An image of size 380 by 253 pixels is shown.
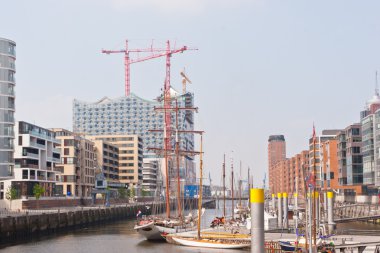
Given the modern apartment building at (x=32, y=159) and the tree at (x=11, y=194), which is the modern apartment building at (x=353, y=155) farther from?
the tree at (x=11, y=194)

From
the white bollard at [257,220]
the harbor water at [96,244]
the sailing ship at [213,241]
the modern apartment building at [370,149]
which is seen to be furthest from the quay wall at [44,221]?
the white bollard at [257,220]

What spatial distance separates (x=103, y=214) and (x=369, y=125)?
70239 millimetres

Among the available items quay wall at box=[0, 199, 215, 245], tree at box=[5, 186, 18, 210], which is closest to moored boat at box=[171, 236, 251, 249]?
quay wall at box=[0, 199, 215, 245]

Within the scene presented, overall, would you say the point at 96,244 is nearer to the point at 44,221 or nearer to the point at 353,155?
the point at 44,221

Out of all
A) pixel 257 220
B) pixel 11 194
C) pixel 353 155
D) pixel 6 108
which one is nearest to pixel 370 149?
pixel 353 155

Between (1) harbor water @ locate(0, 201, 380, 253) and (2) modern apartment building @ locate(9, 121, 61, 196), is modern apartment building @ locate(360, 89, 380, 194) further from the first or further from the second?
(2) modern apartment building @ locate(9, 121, 61, 196)

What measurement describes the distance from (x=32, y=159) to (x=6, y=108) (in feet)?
74.1

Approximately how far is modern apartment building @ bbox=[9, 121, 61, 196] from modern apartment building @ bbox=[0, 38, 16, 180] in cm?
1109

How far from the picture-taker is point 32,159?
169000 millimetres

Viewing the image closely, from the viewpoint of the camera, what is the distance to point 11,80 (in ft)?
499

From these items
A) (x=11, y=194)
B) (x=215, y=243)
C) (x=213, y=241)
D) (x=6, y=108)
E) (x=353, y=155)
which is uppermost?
(x=6, y=108)

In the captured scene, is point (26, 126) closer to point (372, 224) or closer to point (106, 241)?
point (106, 241)

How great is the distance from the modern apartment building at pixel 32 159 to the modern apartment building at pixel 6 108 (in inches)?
437

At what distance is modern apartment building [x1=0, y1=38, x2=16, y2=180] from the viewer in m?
149
